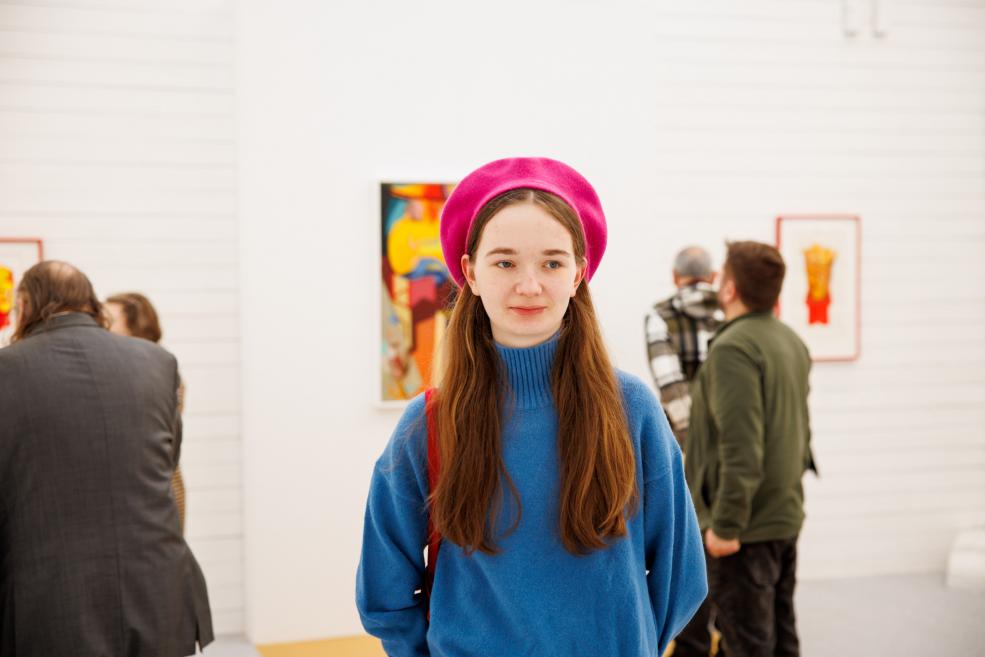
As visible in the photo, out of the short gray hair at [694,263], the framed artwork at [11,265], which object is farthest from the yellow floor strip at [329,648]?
the short gray hair at [694,263]

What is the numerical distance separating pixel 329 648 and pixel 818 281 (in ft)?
11.8

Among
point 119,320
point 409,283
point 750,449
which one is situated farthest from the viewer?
point 409,283

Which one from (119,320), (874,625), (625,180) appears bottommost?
(874,625)

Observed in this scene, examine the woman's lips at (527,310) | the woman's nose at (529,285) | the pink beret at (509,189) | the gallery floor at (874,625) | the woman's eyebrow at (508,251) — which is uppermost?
the pink beret at (509,189)

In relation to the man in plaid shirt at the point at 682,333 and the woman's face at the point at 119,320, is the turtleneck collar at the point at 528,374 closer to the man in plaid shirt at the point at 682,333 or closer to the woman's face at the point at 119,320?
the man in plaid shirt at the point at 682,333

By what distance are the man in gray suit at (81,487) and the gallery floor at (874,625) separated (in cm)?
182

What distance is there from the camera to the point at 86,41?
16.6ft

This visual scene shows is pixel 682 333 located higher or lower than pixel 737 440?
higher

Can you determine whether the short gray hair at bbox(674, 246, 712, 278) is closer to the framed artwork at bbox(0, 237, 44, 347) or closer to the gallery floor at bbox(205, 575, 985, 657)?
the gallery floor at bbox(205, 575, 985, 657)

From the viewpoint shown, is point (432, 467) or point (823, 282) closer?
point (432, 467)

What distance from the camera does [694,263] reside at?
4723 mm

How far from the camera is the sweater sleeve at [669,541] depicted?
5.74 feet

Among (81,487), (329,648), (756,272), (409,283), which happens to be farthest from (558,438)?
(329,648)

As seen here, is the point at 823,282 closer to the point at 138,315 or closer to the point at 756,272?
the point at 756,272
